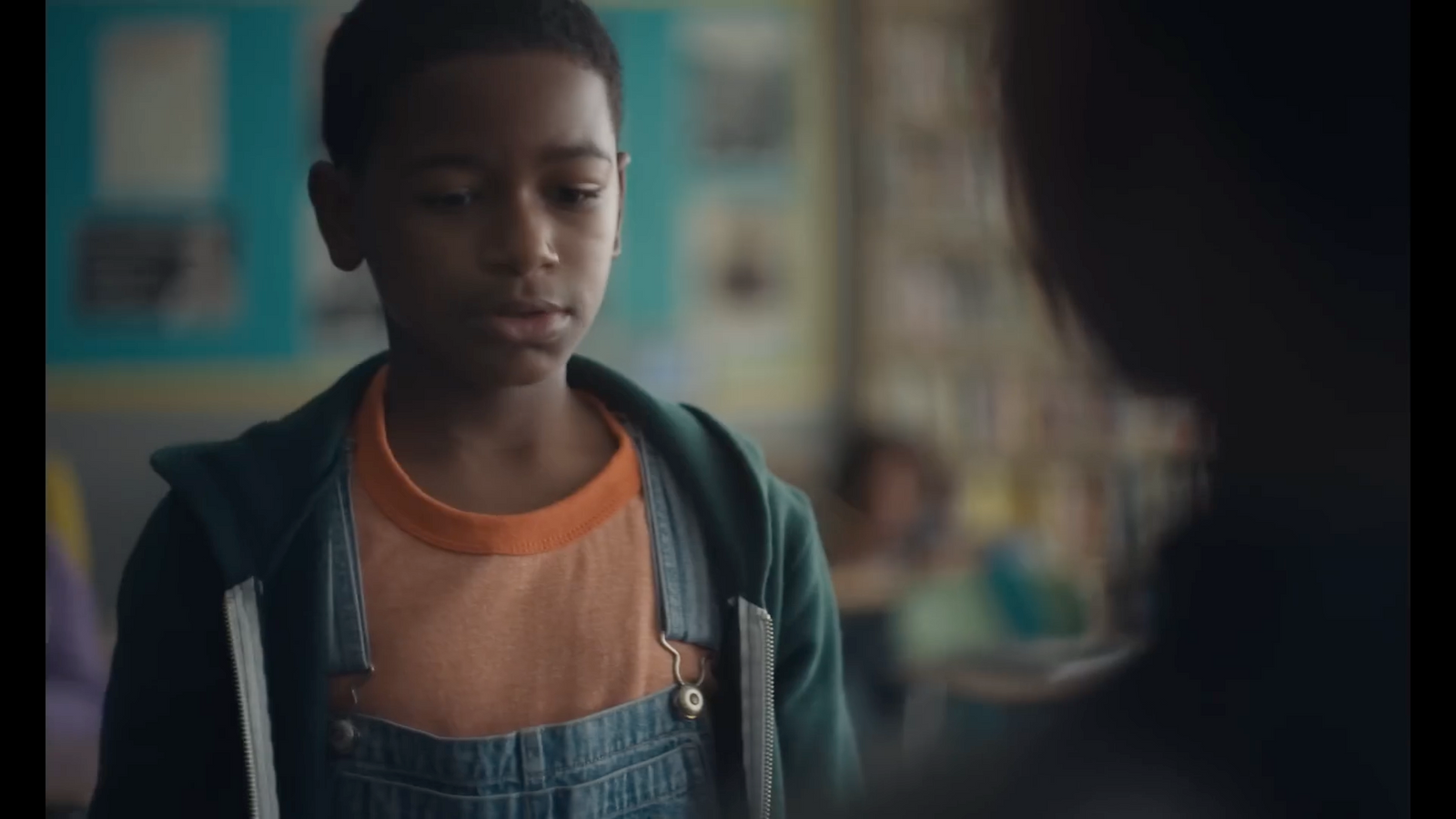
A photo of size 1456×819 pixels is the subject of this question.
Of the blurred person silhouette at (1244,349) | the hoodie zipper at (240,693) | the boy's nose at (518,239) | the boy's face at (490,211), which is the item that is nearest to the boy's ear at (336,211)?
the boy's face at (490,211)

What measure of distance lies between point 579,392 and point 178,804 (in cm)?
39

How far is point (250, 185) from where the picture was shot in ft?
3.15

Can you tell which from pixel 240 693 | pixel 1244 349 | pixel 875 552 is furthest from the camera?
pixel 1244 349

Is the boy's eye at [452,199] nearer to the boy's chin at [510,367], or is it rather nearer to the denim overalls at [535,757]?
the boy's chin at [510,367]

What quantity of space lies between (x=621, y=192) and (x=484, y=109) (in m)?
0.12

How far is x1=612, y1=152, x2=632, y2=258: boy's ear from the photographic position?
0.94 meters

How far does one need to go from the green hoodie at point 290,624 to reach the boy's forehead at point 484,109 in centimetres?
16

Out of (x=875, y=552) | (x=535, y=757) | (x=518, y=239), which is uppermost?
(x=518, y=239)

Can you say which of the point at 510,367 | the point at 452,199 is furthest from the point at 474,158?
the point at 510,367

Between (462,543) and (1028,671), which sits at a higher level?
(462,543)

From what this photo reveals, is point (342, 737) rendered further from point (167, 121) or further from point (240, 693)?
point (167, 121)

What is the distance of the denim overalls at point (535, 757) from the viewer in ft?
2.88

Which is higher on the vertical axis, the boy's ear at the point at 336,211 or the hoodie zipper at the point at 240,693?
the boy's ear at the point at 336,211

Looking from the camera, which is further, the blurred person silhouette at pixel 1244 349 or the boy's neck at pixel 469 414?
the blurred person silhouette at pixel 1244 349
